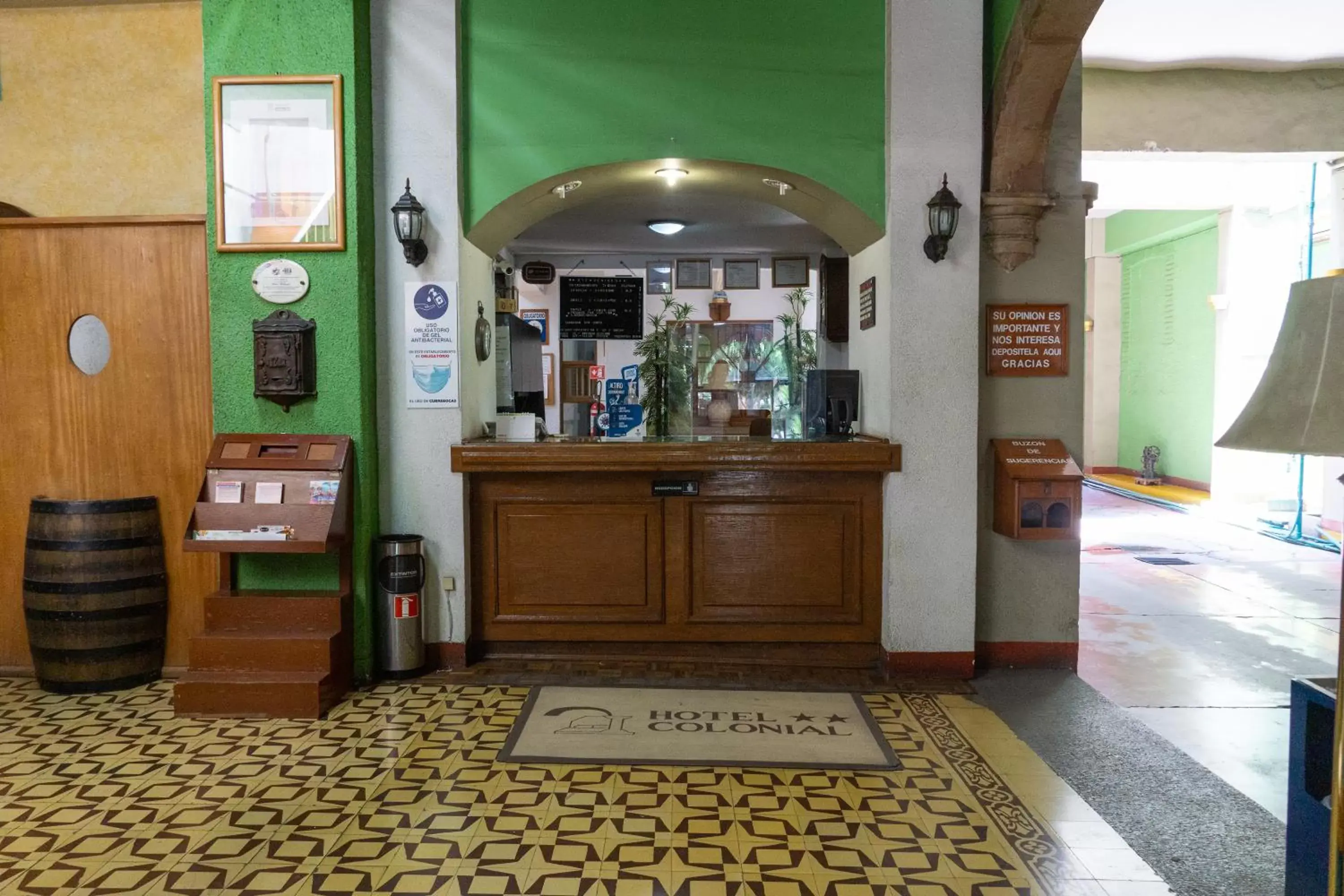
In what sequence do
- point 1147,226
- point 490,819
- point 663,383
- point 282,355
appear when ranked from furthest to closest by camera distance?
1. point 1147,226
2. point 663,383
3. point 282,355
4. point 490,819

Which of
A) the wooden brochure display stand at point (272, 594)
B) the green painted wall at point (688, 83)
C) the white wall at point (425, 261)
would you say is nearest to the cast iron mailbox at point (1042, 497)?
the green painted wall at point (688, 83)

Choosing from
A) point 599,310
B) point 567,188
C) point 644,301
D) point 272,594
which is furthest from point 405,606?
point 644,301

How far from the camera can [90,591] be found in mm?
4062

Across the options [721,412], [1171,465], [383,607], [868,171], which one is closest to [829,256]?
[721,412]

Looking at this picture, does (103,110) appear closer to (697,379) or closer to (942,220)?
(942,220)

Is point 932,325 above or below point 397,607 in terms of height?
above

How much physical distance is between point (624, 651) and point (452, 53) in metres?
3.29

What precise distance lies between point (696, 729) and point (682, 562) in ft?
3.59

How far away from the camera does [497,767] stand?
3.35 m

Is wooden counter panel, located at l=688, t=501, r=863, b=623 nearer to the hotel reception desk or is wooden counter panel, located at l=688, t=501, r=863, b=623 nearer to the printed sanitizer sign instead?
the hotel reception desk

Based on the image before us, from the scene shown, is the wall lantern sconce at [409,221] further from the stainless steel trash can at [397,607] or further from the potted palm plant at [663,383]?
the potted palm plant at [663,383]

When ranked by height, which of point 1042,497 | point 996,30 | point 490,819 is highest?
point 996,30

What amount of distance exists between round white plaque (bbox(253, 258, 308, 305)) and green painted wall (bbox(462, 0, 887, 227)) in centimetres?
113

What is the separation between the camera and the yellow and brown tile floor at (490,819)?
2568 mm
